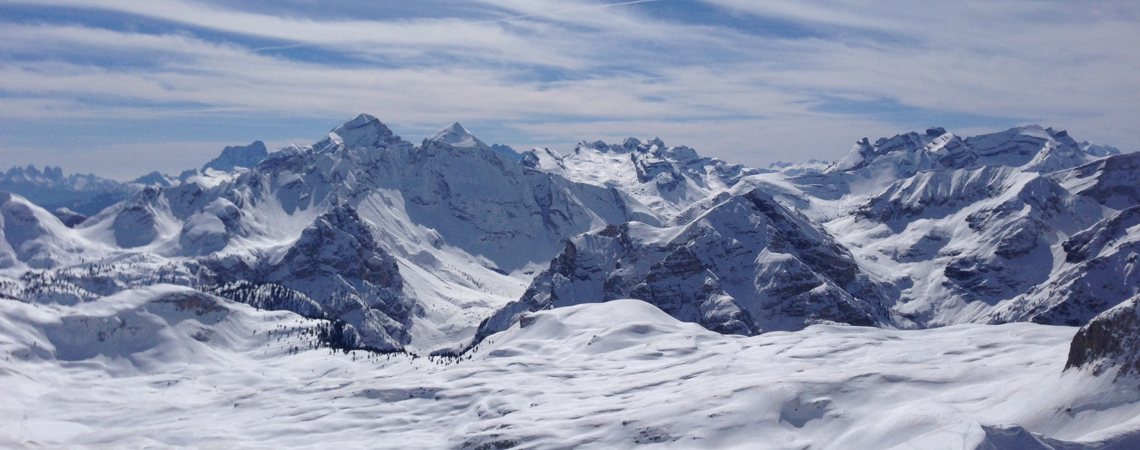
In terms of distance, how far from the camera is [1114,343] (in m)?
143

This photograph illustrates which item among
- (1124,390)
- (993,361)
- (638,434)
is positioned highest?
(1124,390)

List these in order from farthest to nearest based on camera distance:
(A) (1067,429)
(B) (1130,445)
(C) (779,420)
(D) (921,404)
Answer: (C) (779,420) < (D) (921,404) < (A) (1067,429) < (B) (1130,445)

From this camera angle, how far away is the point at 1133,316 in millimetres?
140875

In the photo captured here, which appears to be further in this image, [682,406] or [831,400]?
[682,406]

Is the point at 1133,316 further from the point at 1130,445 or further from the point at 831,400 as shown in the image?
the point at 831,400

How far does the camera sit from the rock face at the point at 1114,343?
13950cm

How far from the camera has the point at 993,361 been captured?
19588 cm

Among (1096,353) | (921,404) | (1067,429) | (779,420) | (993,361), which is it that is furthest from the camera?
(993,361)

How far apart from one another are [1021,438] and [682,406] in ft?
255

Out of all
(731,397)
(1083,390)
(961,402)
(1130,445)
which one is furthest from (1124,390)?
(731,397)

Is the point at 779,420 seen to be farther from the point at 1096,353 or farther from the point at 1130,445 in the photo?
the point at 1130,445

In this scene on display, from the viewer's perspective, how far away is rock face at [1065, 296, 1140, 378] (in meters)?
140

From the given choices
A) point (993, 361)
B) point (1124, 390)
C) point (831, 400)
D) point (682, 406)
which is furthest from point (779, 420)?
point (1124, 390)

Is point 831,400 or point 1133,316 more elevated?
point 1133,316
